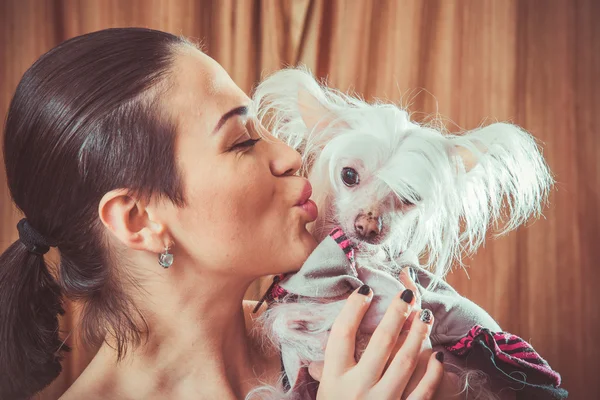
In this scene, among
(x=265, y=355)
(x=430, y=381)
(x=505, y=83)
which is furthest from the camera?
(x=505, y=83)

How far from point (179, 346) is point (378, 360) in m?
0.41

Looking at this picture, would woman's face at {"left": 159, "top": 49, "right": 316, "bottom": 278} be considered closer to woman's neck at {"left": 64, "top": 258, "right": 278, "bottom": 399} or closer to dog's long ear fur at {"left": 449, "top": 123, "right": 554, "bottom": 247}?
woman's neck at {"left": 64, "top": 258, "right": 278, "bottom": 399}

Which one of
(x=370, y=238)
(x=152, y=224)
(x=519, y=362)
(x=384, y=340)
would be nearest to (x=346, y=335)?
(x=384, y=340)

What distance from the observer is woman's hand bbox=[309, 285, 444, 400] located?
40.1 inches

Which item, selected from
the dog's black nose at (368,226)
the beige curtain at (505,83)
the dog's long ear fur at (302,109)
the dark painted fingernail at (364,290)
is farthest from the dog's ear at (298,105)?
the beige curtain at (505,83)

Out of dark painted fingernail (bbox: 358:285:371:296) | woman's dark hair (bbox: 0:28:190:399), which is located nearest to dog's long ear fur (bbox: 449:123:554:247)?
dark painted fingernail (bbox: 358:285:371:296)

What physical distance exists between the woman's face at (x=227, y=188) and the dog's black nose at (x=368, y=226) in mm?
99

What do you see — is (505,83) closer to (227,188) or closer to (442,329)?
(442,329)

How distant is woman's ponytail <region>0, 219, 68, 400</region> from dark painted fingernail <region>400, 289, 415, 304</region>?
676mm

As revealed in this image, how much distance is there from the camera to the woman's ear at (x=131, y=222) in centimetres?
107

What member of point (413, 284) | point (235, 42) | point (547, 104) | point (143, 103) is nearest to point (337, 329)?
point (413, 284)

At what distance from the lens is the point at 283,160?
1.16 meters

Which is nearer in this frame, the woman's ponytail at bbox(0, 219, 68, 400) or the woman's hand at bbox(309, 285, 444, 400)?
the woman's hand at bbox(309, 285, 444, 400)

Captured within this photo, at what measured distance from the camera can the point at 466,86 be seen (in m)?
1.97
